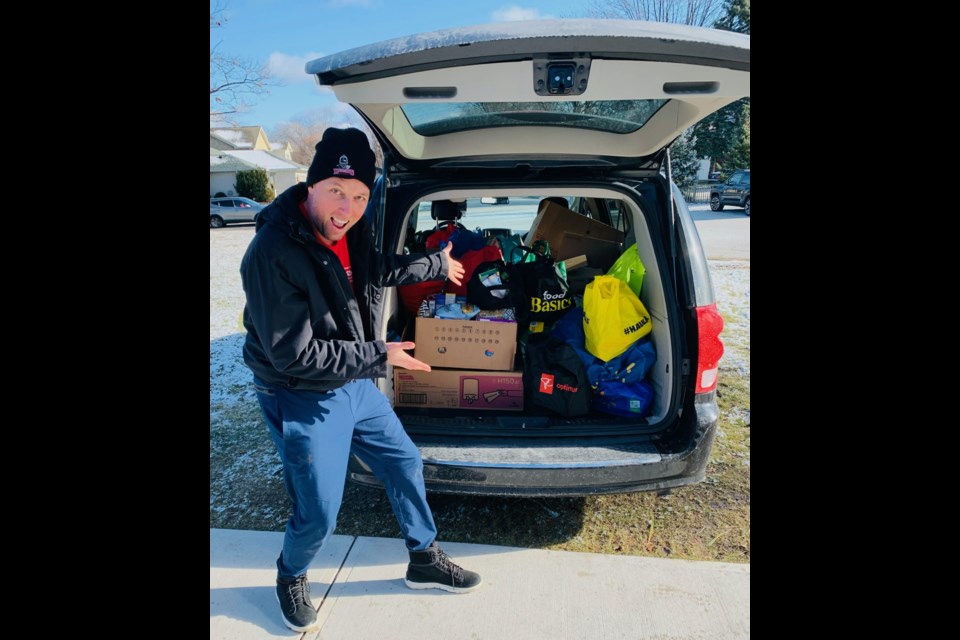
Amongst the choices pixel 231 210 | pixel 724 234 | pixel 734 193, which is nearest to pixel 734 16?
pixel 734 193

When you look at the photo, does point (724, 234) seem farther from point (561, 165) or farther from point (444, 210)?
point (561, 165)

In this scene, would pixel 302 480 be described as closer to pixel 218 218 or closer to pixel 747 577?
pixel 747 577

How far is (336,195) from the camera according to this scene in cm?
182

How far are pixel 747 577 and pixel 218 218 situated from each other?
25419 millimetres

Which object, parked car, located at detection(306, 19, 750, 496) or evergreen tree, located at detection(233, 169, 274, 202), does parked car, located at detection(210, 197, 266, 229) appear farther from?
parked car, located at detection(306, 19, 750, 496)

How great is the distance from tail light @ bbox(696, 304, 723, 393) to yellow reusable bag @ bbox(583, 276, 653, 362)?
0.45 meters

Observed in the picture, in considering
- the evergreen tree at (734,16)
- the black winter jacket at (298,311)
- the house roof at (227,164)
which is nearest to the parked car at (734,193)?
the evergreen tree at (734,16)

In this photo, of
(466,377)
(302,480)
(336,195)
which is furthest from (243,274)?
(466,377)

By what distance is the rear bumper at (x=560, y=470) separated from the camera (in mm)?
2207

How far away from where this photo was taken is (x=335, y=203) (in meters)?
1.83

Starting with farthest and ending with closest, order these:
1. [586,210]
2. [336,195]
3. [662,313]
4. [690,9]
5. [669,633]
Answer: [690,9]
[586,210]
[662,313]
[669,633]
[336,195]

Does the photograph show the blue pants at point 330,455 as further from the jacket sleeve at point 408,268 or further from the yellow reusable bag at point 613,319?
the yellow reusable bag at point 613,319
